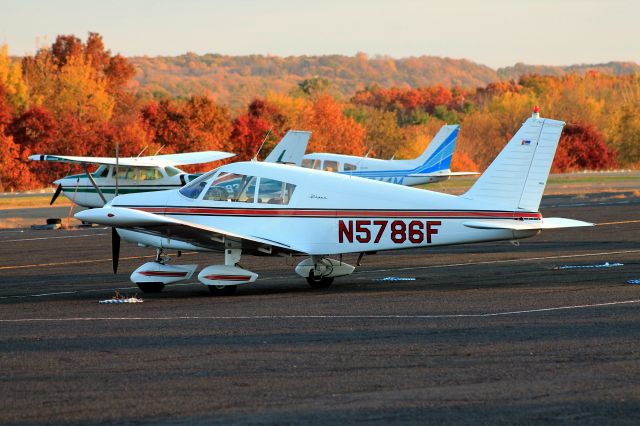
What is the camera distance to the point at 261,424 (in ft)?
28.6

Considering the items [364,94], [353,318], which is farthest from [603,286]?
[364,94]

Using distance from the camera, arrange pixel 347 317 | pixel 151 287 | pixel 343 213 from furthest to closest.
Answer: pixel 151 287, pixel 343 213, pixel 347 317

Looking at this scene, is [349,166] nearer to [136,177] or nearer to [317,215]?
[136,177]

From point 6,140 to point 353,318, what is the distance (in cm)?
5536

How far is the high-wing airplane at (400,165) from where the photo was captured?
4203 cm

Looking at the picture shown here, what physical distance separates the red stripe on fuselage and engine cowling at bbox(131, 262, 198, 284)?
935mm

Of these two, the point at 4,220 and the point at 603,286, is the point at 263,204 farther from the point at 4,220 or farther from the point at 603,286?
the point at 4,220

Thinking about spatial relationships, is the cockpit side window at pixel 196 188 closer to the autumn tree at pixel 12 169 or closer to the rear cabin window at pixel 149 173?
the rear cabin window at pixel 149 173

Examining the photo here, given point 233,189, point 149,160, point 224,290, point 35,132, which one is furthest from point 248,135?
point 224,290

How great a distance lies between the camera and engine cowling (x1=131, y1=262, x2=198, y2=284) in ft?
61.2

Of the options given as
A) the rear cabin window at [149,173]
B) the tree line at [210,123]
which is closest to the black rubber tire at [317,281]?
the rear cabin window at [149,173]

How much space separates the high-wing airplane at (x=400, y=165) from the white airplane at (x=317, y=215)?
74.2ft

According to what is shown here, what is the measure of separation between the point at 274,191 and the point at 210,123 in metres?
59.2

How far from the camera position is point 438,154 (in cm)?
4416
